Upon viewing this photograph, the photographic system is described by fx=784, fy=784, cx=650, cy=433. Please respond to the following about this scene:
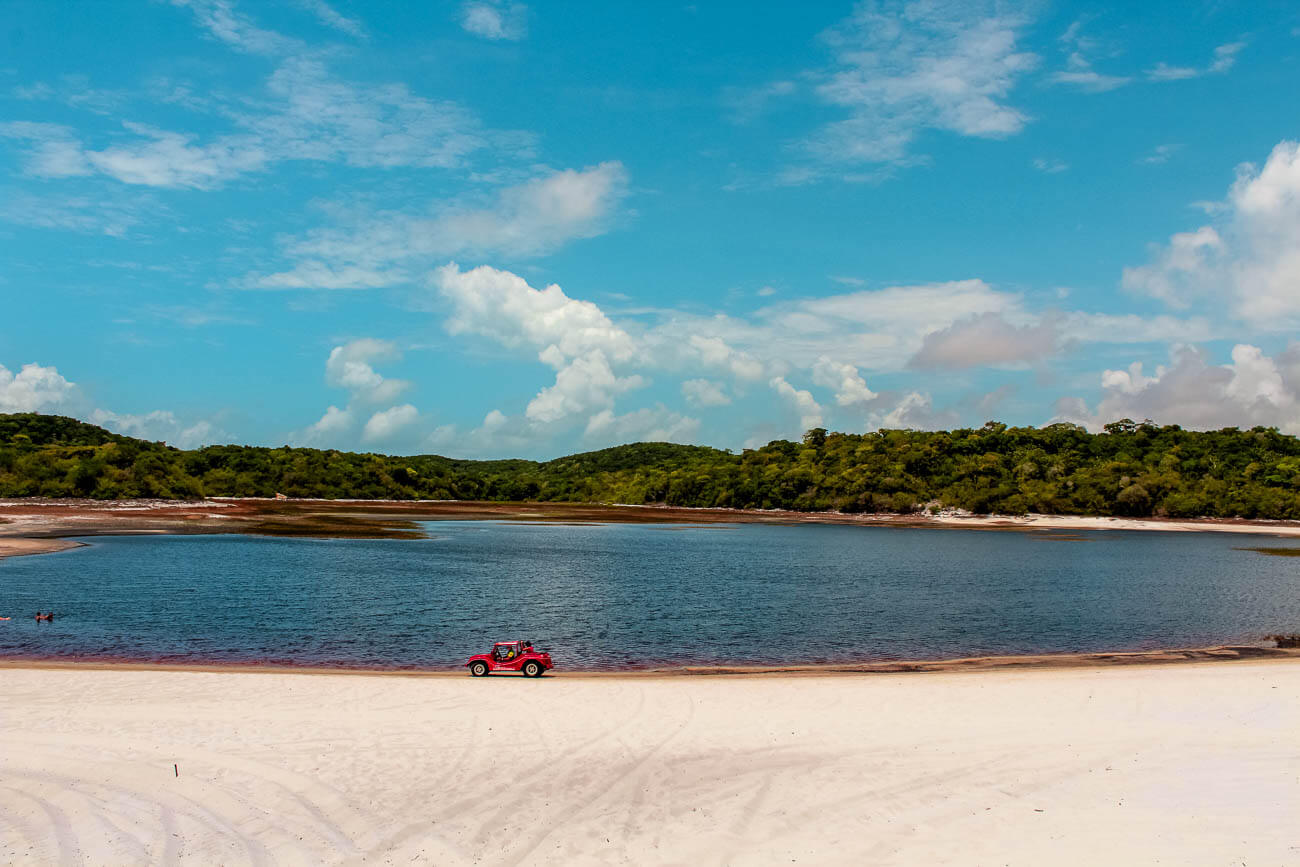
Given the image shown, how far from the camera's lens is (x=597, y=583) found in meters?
59.2

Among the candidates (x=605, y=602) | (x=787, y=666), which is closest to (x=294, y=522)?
(x=605, y=602)

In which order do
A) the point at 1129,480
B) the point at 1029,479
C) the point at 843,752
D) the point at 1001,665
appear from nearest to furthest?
the point at 843,752 < the point at 1001,665 < the point at 1129,480 < the point at 1029,479

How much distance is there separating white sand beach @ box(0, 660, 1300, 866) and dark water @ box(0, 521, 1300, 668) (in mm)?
9678

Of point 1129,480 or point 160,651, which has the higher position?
point 1129,480

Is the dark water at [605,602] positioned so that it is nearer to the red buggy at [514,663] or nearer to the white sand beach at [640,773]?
the red buggy at [514,663]

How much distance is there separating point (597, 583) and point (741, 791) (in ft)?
143

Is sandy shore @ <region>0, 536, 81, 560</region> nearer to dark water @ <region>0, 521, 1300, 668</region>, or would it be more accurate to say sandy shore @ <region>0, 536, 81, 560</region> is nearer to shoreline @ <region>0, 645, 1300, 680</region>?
dark water @ <region>0, 521, 1300, 668</region>

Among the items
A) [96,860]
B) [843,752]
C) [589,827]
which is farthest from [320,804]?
[843,752]

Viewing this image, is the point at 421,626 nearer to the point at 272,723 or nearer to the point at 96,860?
the point at 272,723

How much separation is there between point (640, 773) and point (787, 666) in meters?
16.9

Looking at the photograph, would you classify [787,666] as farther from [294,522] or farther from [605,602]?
[294,522]

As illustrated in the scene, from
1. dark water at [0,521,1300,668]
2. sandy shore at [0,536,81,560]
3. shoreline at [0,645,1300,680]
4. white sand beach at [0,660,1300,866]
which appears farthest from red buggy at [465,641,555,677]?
sandy shore at [0,536,81,560]

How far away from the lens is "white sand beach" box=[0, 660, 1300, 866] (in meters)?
13.4

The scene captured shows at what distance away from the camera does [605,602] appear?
49969mm
